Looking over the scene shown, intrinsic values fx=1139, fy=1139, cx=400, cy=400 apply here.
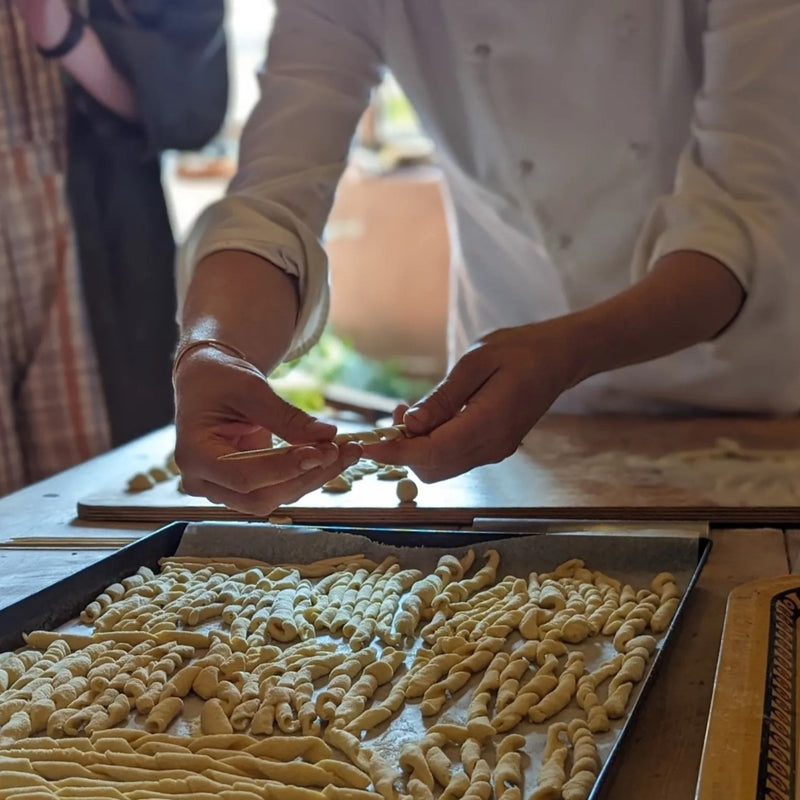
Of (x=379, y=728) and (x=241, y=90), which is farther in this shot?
(x=241, y=90)

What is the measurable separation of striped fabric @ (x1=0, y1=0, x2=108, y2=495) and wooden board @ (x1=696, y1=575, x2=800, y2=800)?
149 centimetres

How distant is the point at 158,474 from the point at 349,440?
432mm

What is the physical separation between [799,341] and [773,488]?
24 cm

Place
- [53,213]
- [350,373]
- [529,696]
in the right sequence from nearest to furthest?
[529,696]
[53,213]
[350,373]

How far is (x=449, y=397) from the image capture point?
1.04m

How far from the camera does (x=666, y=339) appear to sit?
1.17m

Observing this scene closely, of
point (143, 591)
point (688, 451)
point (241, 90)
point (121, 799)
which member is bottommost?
point (121, 799)

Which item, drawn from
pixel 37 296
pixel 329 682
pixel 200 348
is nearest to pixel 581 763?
pixel 329 682

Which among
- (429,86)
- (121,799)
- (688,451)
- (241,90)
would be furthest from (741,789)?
(241,90)

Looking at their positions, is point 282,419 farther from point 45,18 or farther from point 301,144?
point 45,18

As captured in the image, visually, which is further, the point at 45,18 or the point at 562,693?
the point at 45,18

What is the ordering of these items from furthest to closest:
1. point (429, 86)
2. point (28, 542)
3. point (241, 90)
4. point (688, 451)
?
point (241, 90) < point (429, 86) < point (688, 451) < point (28, 542)

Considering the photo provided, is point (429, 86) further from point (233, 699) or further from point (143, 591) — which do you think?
point (233, 699)

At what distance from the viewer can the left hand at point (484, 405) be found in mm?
1008
